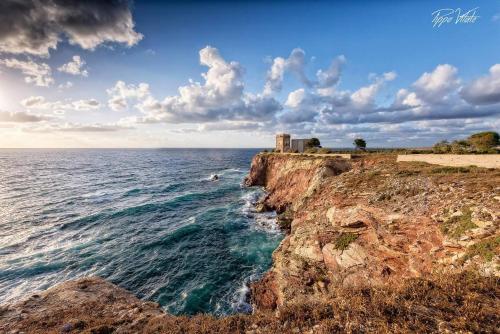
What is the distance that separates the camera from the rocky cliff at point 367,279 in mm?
7742

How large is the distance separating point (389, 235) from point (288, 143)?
238 feet

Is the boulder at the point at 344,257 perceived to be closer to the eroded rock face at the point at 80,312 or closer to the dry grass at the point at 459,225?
the dry grass at the point at 459,225

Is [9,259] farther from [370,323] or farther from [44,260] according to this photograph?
[370,323]

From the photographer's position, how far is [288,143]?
8519cm

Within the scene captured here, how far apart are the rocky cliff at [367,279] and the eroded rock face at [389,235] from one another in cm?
6

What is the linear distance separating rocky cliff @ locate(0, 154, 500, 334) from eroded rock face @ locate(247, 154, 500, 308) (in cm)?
6

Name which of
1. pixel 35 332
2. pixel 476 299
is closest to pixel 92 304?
pixel 35 332

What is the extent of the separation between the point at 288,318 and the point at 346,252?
9242 mm

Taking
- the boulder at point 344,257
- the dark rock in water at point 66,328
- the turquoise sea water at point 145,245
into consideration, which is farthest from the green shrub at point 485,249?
the dark rock in water at point 66,328

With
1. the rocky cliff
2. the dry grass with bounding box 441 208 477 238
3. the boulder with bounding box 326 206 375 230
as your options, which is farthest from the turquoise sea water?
the dry grass with bounding box 441 208 477 238

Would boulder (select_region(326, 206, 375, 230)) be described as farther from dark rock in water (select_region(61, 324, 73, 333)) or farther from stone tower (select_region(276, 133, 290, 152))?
stone tower (select_region(276, 133, 290, 152))

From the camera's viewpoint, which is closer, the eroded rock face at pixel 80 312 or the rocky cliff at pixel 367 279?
the rocky cliff at pixel 367 279

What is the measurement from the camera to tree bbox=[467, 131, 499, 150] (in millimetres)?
36469

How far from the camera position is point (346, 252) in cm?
1589
